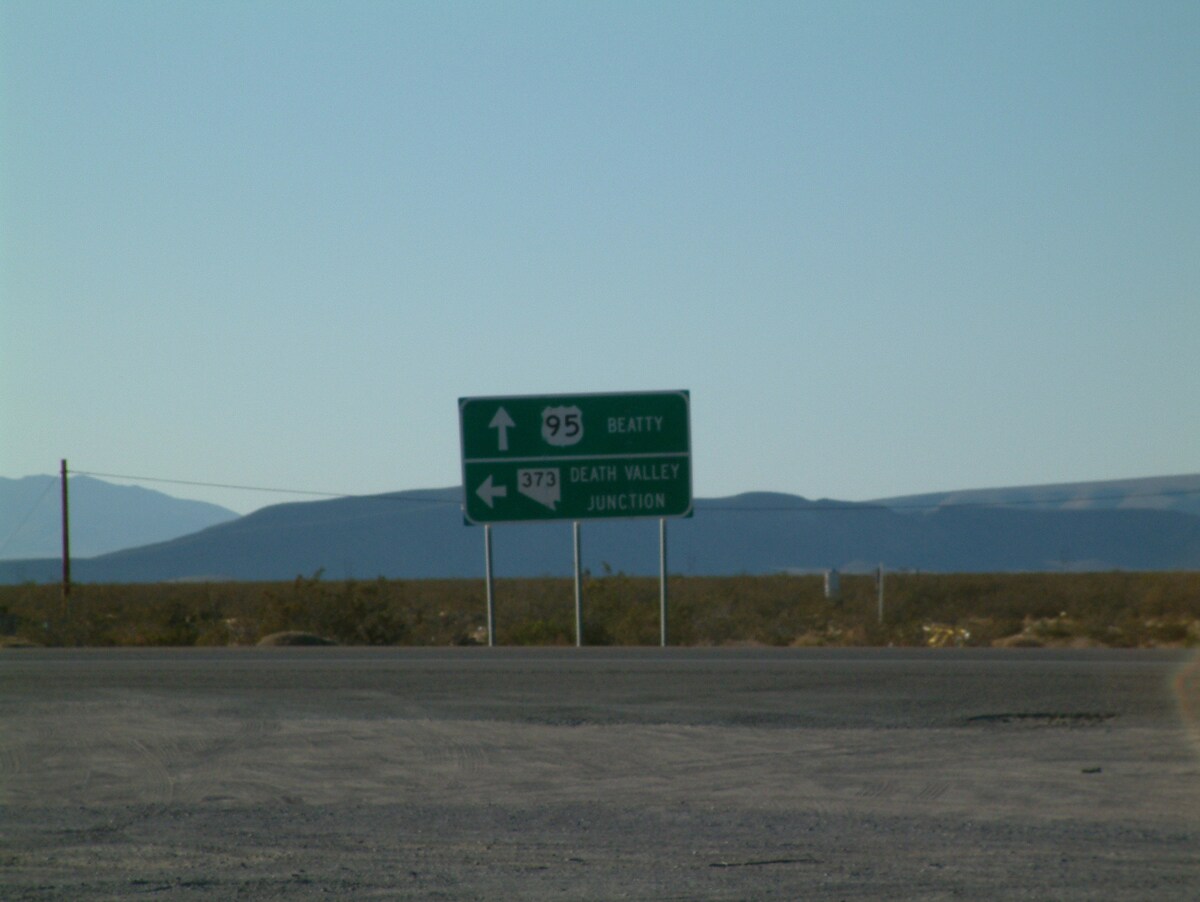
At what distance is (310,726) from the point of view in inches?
575

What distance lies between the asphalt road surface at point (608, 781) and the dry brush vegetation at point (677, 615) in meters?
13.1

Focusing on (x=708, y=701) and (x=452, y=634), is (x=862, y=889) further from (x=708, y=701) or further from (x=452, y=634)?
(x=452, y=634)

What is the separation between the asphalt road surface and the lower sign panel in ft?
20.4

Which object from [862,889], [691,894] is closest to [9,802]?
[691,894]

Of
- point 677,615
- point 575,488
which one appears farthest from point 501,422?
point 677,615

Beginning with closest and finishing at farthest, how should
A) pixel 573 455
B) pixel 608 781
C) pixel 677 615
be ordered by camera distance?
pixel 608 781 < pixel 573 455 < pixel 677 615

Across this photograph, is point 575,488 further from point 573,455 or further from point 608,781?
point 608,781

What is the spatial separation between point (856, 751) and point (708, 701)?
3588 mm

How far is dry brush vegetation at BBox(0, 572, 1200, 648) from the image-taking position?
33.4m

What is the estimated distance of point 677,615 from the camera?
125 ft

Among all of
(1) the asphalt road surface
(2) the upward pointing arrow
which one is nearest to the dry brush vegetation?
(2) the upward pointing arrow

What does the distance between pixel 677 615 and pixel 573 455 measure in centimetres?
1263

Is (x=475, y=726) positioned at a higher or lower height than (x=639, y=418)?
lower

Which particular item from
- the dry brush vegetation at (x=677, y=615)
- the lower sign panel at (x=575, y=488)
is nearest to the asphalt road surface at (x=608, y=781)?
the lower sign panel at (x=575, y=488)
